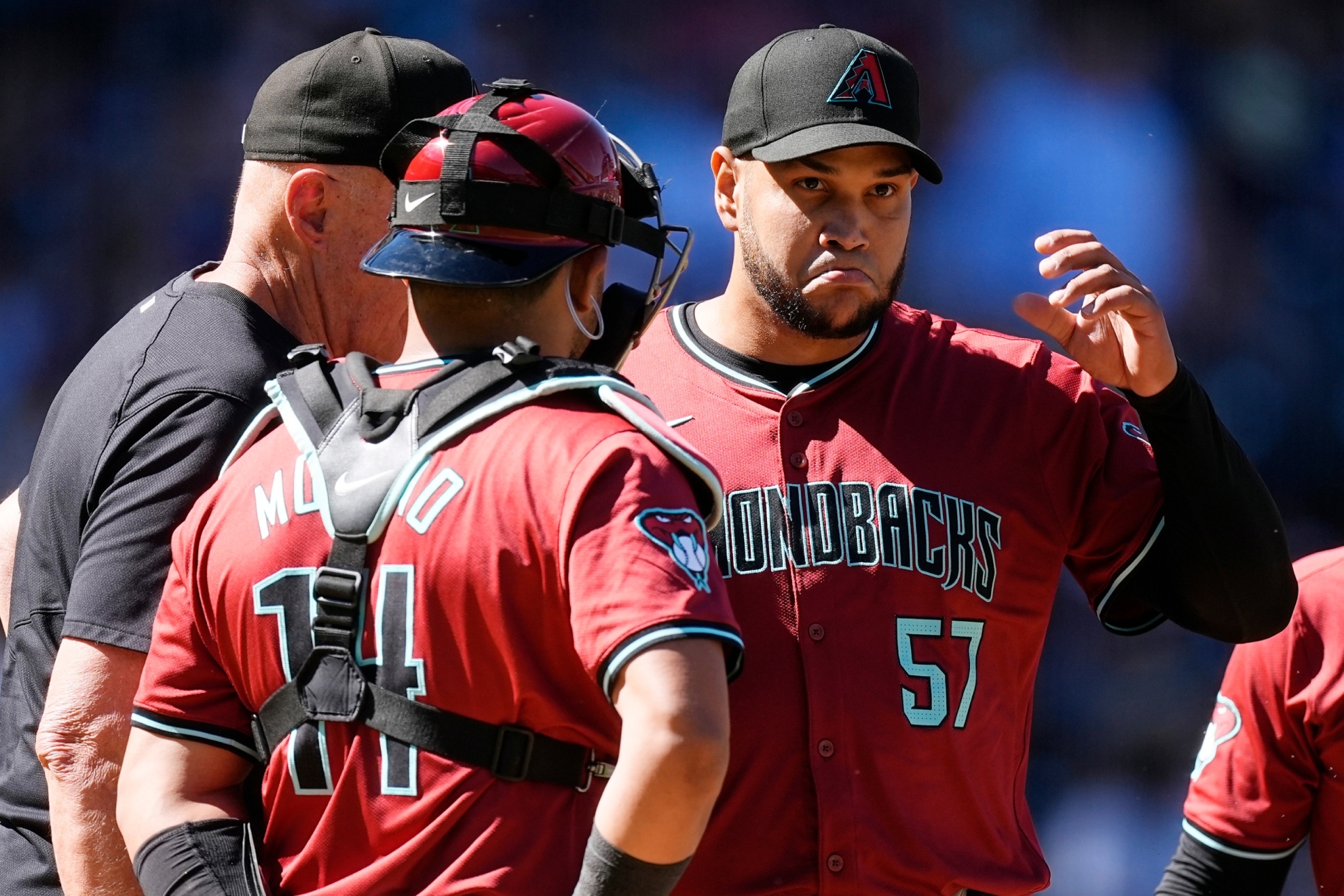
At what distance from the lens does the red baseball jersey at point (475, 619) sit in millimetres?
1483

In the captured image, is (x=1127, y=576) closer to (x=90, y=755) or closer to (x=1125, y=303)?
(x=1125, y=303)

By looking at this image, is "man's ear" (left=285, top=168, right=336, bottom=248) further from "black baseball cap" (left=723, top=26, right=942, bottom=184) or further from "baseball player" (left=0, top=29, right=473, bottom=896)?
"black baseball cap" (left=723, top=26, right=942, bottom=184)

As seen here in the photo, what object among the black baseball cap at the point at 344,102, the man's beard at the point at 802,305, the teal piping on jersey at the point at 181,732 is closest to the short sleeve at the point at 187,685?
the teal piping on jersey at the point at 181,732

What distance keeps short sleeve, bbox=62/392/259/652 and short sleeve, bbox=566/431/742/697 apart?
0.70 metres

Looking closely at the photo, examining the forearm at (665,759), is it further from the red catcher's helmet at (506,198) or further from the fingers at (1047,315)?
the fingers at (1047,315)

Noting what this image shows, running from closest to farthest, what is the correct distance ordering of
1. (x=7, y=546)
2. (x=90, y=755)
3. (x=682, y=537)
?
(x=682, y=537) → (x=90, y=755) → (x=7, y=546)

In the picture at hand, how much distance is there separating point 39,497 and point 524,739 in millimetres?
983

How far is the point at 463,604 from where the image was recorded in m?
1.53

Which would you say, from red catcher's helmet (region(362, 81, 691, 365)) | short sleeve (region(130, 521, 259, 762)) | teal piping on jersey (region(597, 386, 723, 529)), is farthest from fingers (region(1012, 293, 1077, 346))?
short sleeve (region(130, 521, 259, 762))

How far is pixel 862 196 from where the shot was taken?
7.80ft

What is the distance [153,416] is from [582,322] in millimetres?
629

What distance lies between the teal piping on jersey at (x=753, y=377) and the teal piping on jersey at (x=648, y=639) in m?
0.90

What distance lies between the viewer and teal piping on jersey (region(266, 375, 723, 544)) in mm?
1573

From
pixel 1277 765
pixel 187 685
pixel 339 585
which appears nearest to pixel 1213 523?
pixel 1277 765
